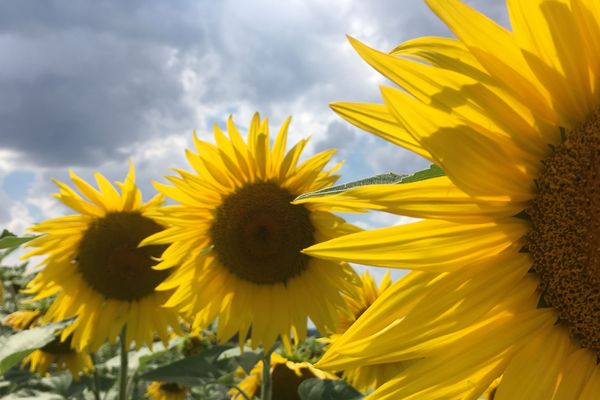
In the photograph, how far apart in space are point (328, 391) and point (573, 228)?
213 cm

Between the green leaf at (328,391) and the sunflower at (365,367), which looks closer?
the green leaf at (328,391)

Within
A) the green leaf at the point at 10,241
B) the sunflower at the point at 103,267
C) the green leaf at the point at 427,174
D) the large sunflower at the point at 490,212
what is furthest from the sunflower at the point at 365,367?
the green leaf at the point at 427,174

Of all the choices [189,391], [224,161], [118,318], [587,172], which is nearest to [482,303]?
[587,172]

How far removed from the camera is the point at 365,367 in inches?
178

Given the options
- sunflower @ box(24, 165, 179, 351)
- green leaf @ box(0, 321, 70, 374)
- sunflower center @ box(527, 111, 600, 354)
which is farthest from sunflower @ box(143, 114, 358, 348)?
sunflower center @ box(527, 111, 600, 354)

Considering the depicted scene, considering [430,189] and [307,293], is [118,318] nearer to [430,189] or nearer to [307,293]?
[307,293]

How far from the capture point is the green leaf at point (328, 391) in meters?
3.28

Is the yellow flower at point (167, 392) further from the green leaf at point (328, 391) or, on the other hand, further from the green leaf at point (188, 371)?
the green leaf at point (328, 391)

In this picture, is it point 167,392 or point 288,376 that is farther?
point 167,392

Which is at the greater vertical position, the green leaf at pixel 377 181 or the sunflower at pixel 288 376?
the green leaf at pixel 377 181

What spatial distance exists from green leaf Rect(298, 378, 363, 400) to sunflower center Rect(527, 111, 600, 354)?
1939 millimetres

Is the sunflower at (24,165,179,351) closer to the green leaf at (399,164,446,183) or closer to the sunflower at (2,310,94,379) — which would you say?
the sunflower at (2,310,94,379)

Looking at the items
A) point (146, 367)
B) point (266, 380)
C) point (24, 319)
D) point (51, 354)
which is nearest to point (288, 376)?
point (266, 380)

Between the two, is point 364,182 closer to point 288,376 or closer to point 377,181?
point 377,181
